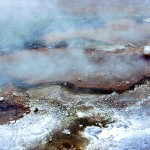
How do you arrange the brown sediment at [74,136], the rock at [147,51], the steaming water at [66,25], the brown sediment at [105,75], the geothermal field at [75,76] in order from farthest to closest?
the rock at [147,51]
the steaming water at [66,25]
the brown sediment at [105,75]
the geothermal field at [75,76]
the brown sediment at [74,136]

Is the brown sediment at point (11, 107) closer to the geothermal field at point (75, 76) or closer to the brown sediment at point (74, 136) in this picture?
the geothermal field at point (75, 76)

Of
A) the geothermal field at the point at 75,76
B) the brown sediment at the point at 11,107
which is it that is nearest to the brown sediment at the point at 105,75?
the geothermal field at the point at 75,76

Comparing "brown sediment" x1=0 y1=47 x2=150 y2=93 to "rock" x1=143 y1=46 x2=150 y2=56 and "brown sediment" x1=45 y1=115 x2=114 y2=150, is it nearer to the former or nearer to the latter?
"rock" x1=143 y1=46 x2=150 y2=56

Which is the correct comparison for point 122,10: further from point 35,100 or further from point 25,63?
point 35,100

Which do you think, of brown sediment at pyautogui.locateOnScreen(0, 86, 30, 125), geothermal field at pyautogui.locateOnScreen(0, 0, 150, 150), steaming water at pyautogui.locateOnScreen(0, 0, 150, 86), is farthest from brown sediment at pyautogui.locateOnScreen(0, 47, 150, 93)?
brown sediment at pyautogui.locateOnScreen(0, 86, 30, 125)

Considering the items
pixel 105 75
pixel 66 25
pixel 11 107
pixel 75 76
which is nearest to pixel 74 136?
pixel 11 107

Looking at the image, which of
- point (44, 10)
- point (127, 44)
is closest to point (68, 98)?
point (127, 44)

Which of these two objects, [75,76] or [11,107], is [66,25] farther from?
[11,107]
